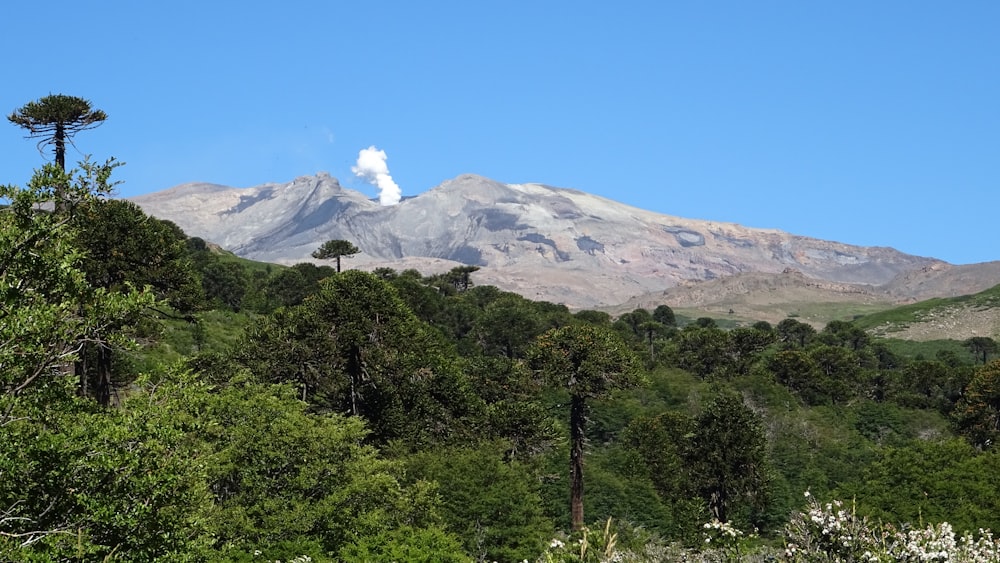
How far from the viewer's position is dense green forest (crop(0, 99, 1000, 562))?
59.3ft

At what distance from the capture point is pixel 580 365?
55.6 metres

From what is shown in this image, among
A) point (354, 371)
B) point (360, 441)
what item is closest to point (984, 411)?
point (354, 371)

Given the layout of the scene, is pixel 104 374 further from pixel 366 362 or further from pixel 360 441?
pixel 366 362

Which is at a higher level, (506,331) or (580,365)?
(506,331)

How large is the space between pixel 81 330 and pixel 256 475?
1771 cm

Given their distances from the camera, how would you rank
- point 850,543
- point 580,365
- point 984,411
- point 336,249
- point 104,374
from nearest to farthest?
point 850,543, point 104,374, point 580,365, point 984,411, point 336,249

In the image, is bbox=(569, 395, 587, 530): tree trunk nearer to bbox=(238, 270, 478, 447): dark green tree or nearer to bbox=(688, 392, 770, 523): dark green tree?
bbox=(238, 270, 478, 447): dark green tree

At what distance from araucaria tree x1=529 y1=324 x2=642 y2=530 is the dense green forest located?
0.16 metres

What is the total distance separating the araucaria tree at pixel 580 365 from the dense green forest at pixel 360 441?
157mm

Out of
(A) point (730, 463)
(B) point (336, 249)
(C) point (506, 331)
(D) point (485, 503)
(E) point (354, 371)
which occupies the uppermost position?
(B) point (336, 249)

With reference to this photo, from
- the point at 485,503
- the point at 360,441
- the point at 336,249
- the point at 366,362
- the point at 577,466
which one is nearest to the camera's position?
the point at 485,503

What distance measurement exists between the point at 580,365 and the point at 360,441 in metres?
14.4

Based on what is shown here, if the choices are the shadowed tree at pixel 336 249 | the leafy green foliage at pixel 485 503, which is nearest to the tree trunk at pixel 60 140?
the leafy green foliage at pixel 485 503

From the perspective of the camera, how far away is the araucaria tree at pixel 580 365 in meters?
55.3
